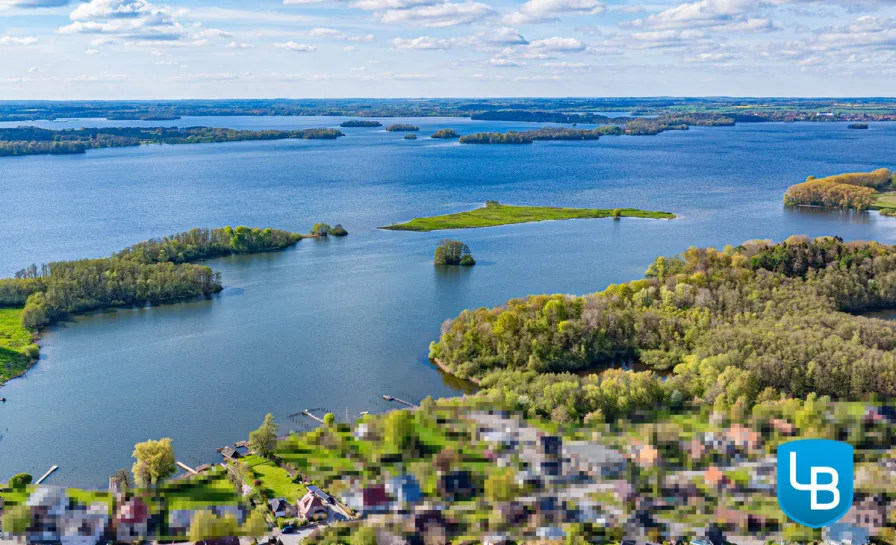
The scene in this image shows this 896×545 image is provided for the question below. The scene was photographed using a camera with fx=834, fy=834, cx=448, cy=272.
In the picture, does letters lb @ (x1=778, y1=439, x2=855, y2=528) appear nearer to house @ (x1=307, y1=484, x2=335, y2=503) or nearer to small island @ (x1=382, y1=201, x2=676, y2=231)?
house @ (x1=307, y1=484, x2=335, y2=503)

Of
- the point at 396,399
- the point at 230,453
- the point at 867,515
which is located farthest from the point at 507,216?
the point at 867,515

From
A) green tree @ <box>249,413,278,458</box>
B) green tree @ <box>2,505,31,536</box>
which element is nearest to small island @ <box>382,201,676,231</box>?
green tree @ <box>249,413,278,458</box>

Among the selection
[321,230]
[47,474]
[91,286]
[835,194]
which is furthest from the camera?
[835,194]

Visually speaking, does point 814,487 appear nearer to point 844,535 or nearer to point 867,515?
point 844,535

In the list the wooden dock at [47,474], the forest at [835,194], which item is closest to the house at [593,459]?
the wooden dock at [47,474]

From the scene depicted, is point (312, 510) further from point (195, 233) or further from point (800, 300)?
point (195, 233)

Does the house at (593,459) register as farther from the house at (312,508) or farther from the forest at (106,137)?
the forest at (106,137)
